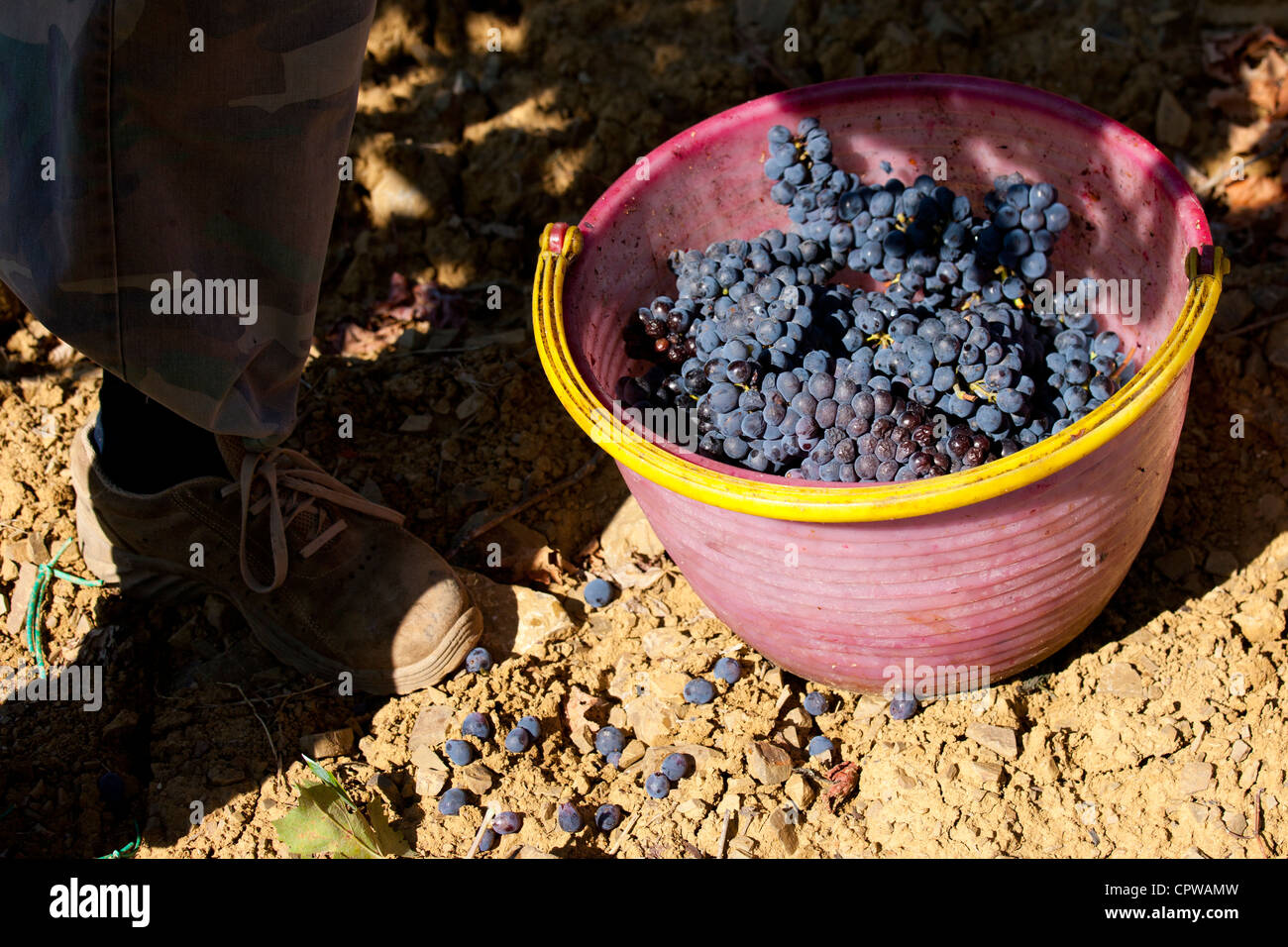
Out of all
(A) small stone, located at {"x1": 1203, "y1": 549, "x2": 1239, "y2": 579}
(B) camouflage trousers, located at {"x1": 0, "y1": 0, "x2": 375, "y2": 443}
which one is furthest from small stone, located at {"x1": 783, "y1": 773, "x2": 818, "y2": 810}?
(B) camouflage trousers, located at {"x1": 0, "y1": 0, "x2": 375, "y2": 443}

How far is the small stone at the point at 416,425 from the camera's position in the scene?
2914mm

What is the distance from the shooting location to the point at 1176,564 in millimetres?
2455

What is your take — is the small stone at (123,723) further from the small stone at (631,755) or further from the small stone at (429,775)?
the small stone at (631,755)

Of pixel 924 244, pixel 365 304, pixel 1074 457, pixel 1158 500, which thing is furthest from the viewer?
pixel 365 304

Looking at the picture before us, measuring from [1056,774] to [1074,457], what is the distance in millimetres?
786

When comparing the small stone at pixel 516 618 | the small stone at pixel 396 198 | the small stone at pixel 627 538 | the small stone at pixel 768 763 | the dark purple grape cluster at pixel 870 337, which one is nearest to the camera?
the dark purple grape cluster at pixel 870 337

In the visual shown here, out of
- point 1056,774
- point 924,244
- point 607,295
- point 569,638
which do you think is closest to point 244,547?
point 569,638

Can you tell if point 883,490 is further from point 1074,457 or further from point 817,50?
point 817,50

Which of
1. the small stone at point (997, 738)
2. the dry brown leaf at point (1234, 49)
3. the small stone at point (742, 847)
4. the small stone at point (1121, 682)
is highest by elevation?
the dry brown leaf at point (1234, 49)

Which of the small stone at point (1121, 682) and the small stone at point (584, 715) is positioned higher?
the small stone at point (1121, 682)

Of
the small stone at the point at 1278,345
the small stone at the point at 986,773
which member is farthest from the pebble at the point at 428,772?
the small stone at the point at 1278,345

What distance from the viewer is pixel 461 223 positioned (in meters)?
3.31

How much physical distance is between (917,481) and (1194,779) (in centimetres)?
93

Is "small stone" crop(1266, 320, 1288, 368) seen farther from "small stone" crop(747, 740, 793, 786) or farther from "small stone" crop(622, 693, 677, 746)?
"small stone" crop(622, 693, 677, 746)
